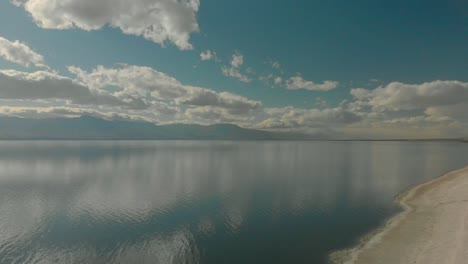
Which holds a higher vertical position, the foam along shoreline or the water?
the foam along shoreline

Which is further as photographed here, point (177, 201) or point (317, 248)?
point (177, 201)

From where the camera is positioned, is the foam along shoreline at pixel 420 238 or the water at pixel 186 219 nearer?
the foam along shoreline at pixel 420 238

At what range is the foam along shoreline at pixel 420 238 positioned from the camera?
2754cm

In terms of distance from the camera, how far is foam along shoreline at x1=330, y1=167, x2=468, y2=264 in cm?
2754

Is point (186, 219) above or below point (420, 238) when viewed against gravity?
below

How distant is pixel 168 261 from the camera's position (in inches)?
1112

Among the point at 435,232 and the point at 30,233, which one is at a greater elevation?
the point at 435,232

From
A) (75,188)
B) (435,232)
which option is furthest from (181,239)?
(75,188)

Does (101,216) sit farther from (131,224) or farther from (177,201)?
(177,201)

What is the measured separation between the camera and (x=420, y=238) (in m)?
33.1

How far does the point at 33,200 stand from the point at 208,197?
3475cm

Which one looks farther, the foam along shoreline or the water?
the water

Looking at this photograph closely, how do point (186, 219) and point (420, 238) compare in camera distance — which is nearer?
point (420, 238)

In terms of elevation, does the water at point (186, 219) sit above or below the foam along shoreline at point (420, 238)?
below
